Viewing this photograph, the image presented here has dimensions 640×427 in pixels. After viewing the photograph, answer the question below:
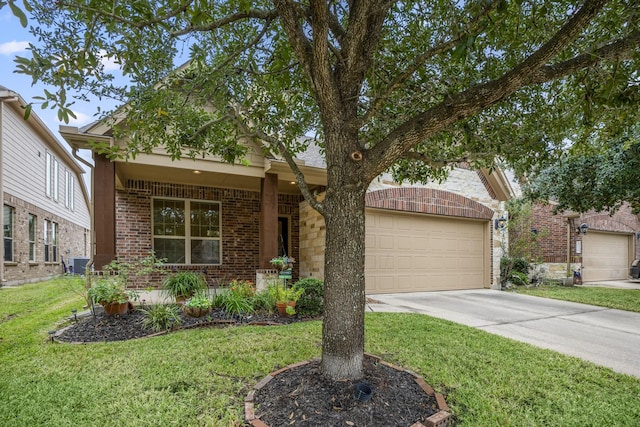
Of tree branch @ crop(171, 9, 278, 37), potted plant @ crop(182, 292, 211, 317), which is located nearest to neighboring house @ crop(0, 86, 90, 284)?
potted plant @ crop(182, 292, 211, 317)

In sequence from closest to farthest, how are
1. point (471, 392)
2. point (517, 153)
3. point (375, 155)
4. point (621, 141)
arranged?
1. point (375, 155)
2. point (471, 392)
3. point (517, 153)
4. point (621, 141)

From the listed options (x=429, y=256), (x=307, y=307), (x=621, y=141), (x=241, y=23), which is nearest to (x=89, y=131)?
(x=241, y=23)

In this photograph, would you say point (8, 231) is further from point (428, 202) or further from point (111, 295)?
point (428, 202)

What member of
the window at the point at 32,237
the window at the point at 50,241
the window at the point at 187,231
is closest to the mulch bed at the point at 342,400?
the window at the point at 187,231

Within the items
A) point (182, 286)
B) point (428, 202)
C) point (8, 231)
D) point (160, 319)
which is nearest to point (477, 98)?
point (160, 319)

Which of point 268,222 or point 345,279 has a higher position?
point 268,222

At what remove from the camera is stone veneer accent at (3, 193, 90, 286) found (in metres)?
11.5

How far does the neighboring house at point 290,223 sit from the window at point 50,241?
877cm

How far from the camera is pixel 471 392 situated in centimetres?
305

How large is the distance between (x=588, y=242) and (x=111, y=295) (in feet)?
53.8

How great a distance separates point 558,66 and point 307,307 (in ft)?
16.4

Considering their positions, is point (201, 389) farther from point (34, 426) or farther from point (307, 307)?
point (307, 307)

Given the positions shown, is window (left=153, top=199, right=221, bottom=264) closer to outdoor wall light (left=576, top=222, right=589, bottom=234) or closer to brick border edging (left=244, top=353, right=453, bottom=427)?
brick border edging (left=244, top=353, right=453, bottom=427)

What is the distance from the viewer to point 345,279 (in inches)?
111
